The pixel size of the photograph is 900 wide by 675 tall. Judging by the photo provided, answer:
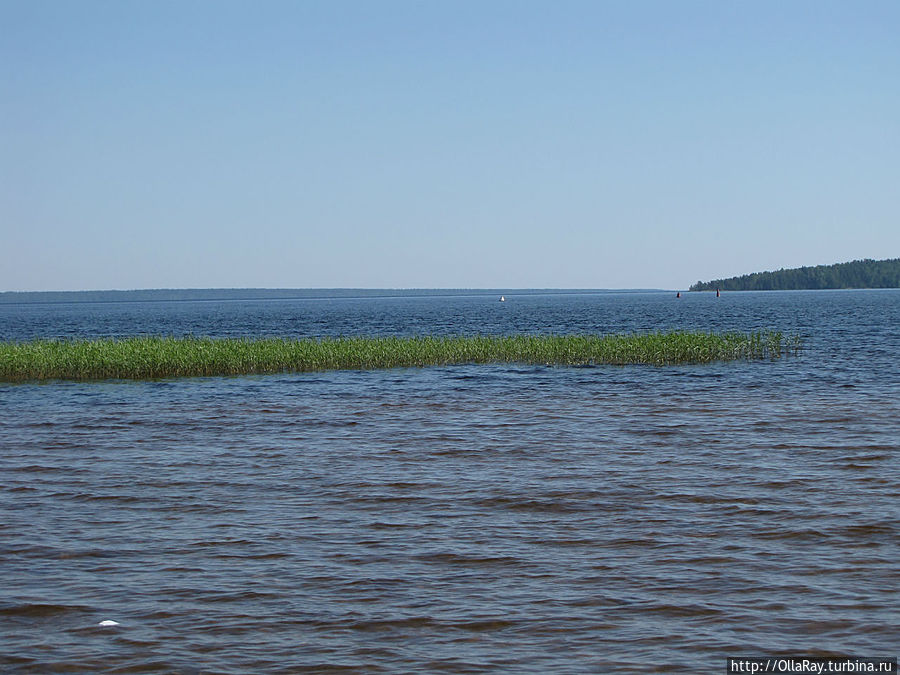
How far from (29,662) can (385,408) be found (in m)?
20.9

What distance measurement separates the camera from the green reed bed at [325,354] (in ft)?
135

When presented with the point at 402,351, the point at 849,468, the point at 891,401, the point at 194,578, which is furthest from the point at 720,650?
the point at 402,351

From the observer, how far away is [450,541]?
13484mm

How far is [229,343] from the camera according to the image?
4381 cm

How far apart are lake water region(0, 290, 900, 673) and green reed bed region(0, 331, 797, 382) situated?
13.5 meters

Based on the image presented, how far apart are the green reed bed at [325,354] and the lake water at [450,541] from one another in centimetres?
1353

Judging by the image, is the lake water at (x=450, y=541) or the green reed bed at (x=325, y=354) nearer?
the lake water at (x=450, y=541)

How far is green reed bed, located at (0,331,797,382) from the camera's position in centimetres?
4100

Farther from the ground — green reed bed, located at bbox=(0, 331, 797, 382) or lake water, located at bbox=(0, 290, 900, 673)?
green reed bed, located at bbox=(0, 331, 797, 382)

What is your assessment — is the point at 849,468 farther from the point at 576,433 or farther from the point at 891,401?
the point at 891,401

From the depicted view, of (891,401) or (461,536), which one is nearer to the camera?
(461,536)

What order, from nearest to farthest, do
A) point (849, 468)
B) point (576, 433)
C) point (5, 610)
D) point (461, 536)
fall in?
point (5, 610), point (461, 536), point (849, 468), point (576, 433)

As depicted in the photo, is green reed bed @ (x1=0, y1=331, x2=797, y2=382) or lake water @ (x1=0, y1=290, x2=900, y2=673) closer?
lake water @ (x1=0, y1=290, x2=900, y2=673)

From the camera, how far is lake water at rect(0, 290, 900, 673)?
966cm
